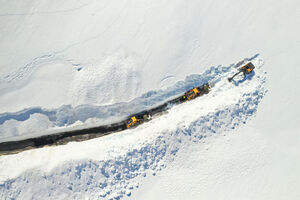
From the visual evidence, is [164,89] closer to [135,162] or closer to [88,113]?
[135,162]

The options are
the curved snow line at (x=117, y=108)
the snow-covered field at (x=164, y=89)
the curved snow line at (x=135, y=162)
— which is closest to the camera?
the snow-covered field at (x=164, y=89)

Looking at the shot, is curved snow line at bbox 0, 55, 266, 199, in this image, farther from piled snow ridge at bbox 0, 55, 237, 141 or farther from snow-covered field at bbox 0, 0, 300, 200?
piled snow ridge at bbox 0, 55, 237, 141

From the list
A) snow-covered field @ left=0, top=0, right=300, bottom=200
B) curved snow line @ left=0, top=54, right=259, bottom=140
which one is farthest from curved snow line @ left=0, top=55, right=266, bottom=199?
curved snow line @ left=0, top=54, right=259, bottom=140

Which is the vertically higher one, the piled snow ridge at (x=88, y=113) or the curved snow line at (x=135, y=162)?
the piled snow ridge at (x=88, y=113)

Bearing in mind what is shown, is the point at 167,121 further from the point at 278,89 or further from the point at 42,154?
the point at 42,154

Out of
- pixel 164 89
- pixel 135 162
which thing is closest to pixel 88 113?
pixel 135 162

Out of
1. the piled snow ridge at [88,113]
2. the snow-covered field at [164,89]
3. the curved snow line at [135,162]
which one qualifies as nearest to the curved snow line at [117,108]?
the piled snow ridge at [88,113]

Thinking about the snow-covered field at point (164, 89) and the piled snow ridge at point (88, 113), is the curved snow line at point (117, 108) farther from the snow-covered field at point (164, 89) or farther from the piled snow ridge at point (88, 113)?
the snow-covered field at point (164, 89)
